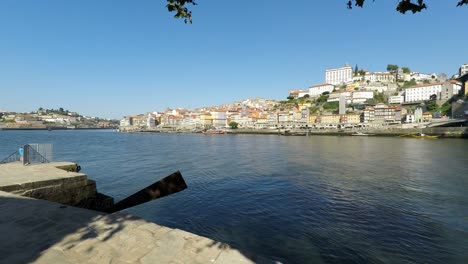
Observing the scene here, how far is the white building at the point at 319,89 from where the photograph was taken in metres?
142

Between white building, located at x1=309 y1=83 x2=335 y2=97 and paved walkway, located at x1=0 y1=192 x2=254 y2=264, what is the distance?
151m

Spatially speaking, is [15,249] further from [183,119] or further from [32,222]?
[183,119]

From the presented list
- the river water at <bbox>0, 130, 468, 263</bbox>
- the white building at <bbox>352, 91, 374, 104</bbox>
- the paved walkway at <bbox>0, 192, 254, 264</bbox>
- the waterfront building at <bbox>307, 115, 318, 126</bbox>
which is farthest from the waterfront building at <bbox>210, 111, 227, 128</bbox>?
the paved walkway at <bbox>0, 192, 254, 264</bbox>

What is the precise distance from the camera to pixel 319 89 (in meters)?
144

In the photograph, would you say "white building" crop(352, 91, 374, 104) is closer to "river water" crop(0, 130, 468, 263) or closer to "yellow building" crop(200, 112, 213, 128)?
"yellow building" crop(200, 112, 213, 128)

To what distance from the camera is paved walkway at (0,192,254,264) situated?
309cm

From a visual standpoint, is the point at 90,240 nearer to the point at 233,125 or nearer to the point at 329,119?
the point at 329,119

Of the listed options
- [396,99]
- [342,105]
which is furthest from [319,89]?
[396,99]

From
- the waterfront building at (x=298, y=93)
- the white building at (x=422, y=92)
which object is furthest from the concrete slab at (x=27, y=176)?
the waterfront building at (x=298, y=93)

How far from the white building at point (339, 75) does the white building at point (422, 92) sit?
134ft

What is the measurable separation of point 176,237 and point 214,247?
69 centimetres

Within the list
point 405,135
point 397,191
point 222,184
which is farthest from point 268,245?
point 405,135

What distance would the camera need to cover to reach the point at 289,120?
12138 cm

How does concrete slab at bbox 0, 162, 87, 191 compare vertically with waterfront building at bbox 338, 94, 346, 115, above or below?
below
